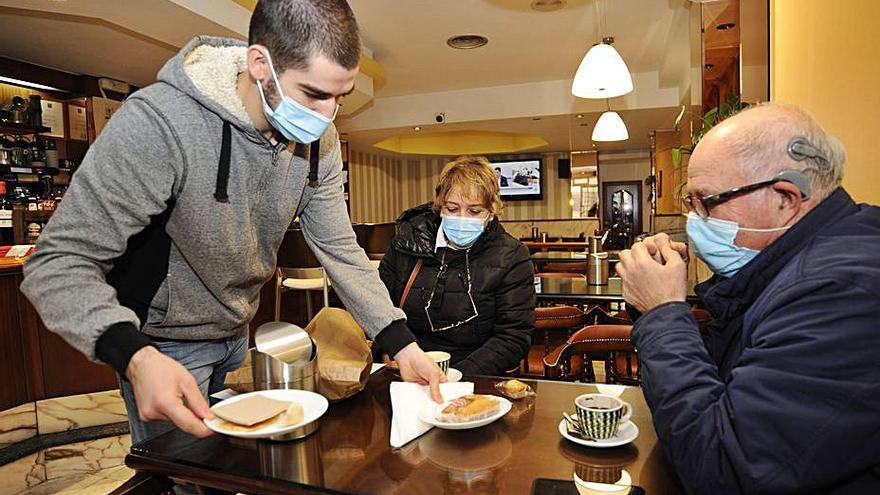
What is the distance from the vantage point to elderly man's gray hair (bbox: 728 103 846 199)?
110 centimetres

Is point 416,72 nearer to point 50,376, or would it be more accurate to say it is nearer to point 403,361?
point 50,376

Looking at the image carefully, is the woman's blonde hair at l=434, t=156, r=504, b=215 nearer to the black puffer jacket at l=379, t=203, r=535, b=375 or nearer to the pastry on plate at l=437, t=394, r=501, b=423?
the black puffer jacket at l=379, t=203, r=535, b=375

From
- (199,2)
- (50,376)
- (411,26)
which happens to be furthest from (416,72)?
(50,376)

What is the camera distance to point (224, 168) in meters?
1.30

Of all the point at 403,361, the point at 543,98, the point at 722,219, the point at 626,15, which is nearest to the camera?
the point at 722,219

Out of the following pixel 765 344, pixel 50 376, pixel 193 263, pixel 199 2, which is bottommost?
pixel 50 376

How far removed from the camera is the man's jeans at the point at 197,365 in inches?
55.2

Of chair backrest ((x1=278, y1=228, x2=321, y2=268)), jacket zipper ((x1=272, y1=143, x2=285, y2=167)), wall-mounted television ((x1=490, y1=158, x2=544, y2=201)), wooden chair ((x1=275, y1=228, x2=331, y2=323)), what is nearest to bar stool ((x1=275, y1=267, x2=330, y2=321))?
wooden chair ((x1=275, y1=228, x2=331, y2=323))

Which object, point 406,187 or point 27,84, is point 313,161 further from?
point 406,187

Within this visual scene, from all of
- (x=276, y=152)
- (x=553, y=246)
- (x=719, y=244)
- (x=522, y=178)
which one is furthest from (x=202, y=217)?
(x=522, y=178)

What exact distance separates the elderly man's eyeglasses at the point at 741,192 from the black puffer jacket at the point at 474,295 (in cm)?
109

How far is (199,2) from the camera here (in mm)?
3768

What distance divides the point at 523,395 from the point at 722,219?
1.98 ft

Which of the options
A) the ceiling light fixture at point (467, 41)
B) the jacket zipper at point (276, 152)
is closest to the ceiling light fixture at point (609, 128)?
the ceiling light fixture at point (467, 41)
